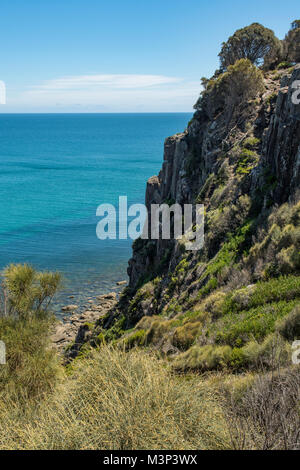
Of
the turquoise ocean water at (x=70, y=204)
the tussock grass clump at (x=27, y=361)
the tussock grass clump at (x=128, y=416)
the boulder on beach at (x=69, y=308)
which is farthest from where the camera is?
the turquoise ocean water at (x=70, y=204)

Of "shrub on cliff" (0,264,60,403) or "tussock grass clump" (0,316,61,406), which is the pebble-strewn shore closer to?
"shrub on cliff" (0,264,60,403)

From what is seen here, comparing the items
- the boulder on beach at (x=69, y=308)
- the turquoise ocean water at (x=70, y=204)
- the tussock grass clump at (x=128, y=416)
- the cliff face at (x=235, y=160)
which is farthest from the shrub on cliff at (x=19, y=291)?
the turquoise ocean water at (x=70, y=204)

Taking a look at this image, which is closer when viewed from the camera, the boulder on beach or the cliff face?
the cliff face

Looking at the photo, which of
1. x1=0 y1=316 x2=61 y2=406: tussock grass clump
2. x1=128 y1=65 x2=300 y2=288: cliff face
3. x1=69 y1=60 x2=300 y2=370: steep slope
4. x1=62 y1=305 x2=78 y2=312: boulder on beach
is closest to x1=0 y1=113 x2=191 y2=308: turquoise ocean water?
x1=62 y1=305 x2=78 y2=312: boulder on beach

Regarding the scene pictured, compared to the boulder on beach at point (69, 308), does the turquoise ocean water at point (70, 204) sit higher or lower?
higher

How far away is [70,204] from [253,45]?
5289 centimetres

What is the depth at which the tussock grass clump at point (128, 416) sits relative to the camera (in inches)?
258

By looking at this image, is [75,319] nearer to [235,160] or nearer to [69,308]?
[69,308]

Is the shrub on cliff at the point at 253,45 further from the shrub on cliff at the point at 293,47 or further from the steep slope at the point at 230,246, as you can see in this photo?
the steep slope at the point at 230,246

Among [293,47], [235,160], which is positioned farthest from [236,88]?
[293,47]

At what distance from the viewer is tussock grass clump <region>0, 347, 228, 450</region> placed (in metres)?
6.55

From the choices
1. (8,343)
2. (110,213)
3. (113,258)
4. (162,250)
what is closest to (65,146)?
(110,213)

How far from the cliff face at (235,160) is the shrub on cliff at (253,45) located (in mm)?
6905

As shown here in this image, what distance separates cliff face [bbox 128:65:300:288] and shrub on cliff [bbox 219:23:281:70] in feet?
22.7
